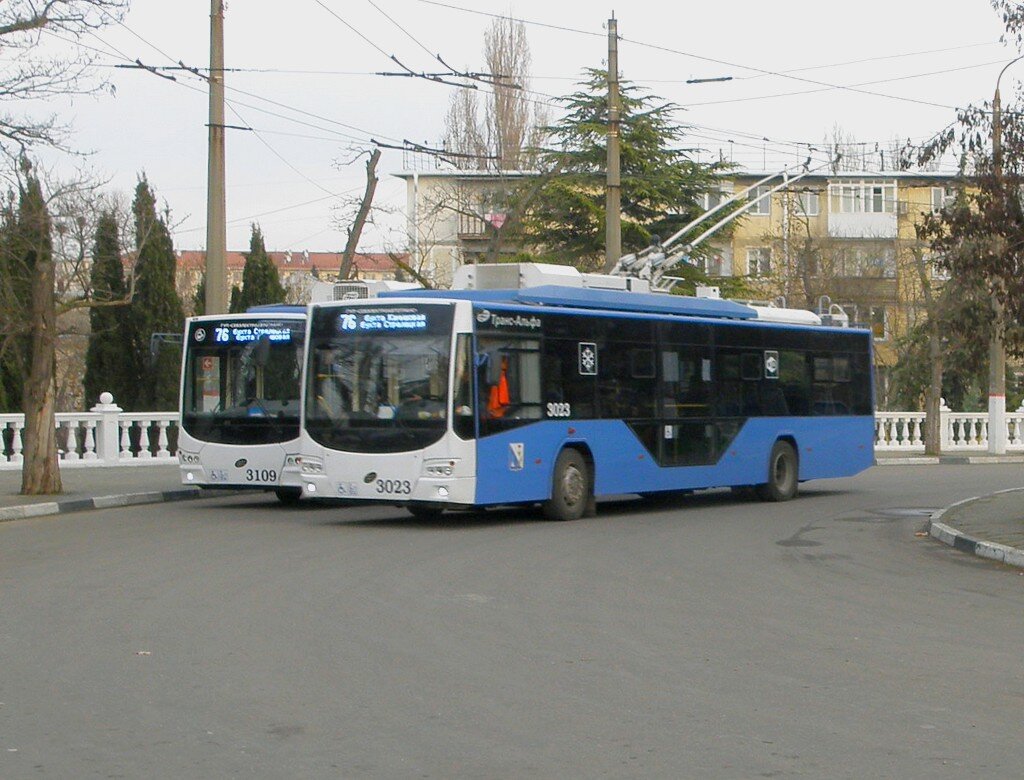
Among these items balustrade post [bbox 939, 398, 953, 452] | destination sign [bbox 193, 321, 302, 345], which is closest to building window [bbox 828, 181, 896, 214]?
balustrade post [bbox 939, 398, 953, 452]

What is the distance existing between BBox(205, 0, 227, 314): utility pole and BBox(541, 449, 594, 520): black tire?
7.42 m

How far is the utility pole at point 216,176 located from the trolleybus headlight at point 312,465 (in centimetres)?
638

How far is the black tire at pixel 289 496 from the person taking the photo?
2216 centimetres

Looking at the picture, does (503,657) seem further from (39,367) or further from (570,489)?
(39,367)

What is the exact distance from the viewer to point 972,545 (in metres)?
15.7

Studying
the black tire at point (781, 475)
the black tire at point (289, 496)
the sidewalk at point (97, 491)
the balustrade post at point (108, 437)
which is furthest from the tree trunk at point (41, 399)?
the black tire at point (781, 475)

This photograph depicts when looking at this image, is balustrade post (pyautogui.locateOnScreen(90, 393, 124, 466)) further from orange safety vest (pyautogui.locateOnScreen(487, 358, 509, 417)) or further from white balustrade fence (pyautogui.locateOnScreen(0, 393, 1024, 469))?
orange safety vest (pyautogui.locateOnScreen(487, 358, 509, 417))

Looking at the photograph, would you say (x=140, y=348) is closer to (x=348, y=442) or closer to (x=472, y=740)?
(x=348, y=442)

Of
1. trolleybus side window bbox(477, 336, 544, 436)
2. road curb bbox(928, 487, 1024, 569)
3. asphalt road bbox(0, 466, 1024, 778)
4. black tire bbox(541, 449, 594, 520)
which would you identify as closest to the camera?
asphalt road bbox(0, 466, 1024, 778)

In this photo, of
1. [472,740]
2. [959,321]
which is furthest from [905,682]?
[959,321]

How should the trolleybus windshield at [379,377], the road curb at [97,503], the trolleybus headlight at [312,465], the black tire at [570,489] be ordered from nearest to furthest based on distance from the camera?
1. the trolleybus windshield at [379,377]
2. the trolleybus headlight at [312,465]
3. the black tire at [570,489]
4. the road curb at [97,503]

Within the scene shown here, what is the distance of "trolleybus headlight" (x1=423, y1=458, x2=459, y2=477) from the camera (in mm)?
17594

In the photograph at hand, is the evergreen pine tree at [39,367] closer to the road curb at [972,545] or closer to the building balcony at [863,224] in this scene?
the road curb at [972,545]

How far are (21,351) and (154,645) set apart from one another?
46.1 ft
